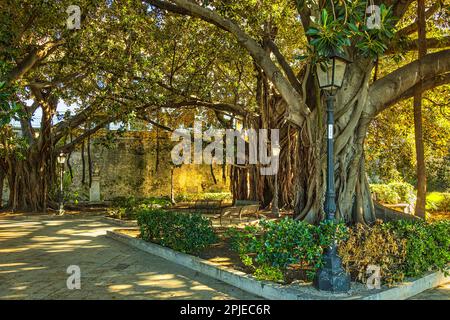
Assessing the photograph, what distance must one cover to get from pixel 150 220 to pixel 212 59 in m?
6.42

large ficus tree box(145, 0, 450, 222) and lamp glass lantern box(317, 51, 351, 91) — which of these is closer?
lamp glass lantern box(317, 51, 351, 91)

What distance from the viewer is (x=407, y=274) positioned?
18.0 feet

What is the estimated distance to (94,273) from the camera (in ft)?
20.9

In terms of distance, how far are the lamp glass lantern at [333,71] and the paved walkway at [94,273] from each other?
3.04m

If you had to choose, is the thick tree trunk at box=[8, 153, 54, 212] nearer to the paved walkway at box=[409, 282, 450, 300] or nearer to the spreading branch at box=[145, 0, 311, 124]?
the spreading branch at box=[145, 0, 311, 124]

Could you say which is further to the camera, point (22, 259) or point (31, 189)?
point (31, 189)

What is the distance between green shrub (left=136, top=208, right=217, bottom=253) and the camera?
7352mm

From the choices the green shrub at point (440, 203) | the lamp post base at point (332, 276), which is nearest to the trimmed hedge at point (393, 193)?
the green shrub at point (440, 203)

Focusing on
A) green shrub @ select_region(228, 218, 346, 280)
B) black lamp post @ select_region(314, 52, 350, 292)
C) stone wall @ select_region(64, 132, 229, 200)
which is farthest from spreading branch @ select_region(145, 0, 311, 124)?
stone wall @ select_region(64, 132, 229, 200)

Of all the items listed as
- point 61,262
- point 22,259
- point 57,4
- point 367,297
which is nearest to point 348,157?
point 367,297

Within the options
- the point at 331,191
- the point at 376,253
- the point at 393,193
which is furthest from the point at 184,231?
the point at 393,193

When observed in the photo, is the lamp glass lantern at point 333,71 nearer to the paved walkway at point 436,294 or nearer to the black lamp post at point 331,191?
the black lamp post at point 331,191

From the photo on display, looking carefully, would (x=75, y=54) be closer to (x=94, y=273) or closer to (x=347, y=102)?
(x=94, y=273)
